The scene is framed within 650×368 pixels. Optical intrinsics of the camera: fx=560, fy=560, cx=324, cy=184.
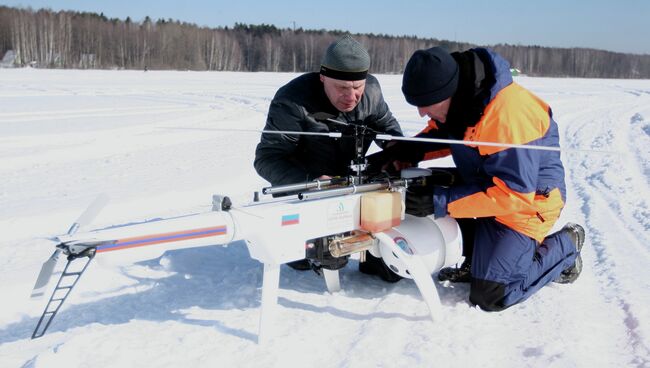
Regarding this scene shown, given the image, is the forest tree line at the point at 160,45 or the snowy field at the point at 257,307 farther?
the forest tree line at the point at 160,45

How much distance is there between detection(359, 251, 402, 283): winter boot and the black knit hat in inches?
40.9

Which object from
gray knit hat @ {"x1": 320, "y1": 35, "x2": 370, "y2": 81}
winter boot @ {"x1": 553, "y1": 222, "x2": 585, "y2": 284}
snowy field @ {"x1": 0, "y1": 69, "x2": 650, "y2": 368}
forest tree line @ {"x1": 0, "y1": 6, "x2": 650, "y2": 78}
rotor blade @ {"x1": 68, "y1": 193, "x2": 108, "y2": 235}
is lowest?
snowy field @ {"x1": 0, "y1": 69, "x2": 650, "y2": 368}

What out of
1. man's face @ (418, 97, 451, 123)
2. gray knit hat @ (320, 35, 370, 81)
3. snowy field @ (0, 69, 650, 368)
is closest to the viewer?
snowy field @ (0, 69, 650, 368)

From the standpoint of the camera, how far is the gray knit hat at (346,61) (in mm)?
3186

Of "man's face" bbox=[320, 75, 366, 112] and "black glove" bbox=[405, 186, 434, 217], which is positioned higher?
"man's face" bbox=[320, 75, 366, 112]

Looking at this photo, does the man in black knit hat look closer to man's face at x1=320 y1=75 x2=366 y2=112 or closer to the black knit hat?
the black knit hat

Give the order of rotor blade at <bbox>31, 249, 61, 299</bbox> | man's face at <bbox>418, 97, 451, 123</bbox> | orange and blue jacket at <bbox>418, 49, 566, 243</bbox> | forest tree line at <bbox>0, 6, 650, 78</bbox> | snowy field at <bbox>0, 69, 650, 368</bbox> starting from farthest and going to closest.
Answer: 1. forest tree line at <bbox>0, 6, 650, 78</bbox>
2. man's face at <bbox>418, 97, 451, 123</bbox>
3. orange and blue jacket at <bbox>418, 49, 566, 243</bbox>
4. snowy field at <bbox>0, 69, 650, 368</bbox>
5. rotor blade at <bbox>31, 249, 61, 299</bbox>

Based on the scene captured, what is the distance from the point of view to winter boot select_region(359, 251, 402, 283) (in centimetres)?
327

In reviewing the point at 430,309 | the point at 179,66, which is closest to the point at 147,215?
the point at 430,309

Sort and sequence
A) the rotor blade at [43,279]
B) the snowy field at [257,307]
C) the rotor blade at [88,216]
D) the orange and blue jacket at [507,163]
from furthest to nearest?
the orange and blue jacket at [507,163], the snowy field at [257,307], the rotor blade at [88,216], the rotor blade at [43,279]

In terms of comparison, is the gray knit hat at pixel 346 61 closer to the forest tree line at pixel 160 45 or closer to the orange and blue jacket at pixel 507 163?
the orange and blue jacket at pixel 507 163

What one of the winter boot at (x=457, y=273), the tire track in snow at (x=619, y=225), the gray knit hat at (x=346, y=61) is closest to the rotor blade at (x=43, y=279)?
the gray knit hat at (x=346, y=61)

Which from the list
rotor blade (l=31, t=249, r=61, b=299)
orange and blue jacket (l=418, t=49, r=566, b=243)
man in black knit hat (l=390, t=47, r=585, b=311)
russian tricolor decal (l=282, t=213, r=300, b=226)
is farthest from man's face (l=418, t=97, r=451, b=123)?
rotor blade (l=31, t=249, r=61, b=299)

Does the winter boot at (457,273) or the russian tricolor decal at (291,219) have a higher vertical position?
the russian tricolor decal at (291,219)
